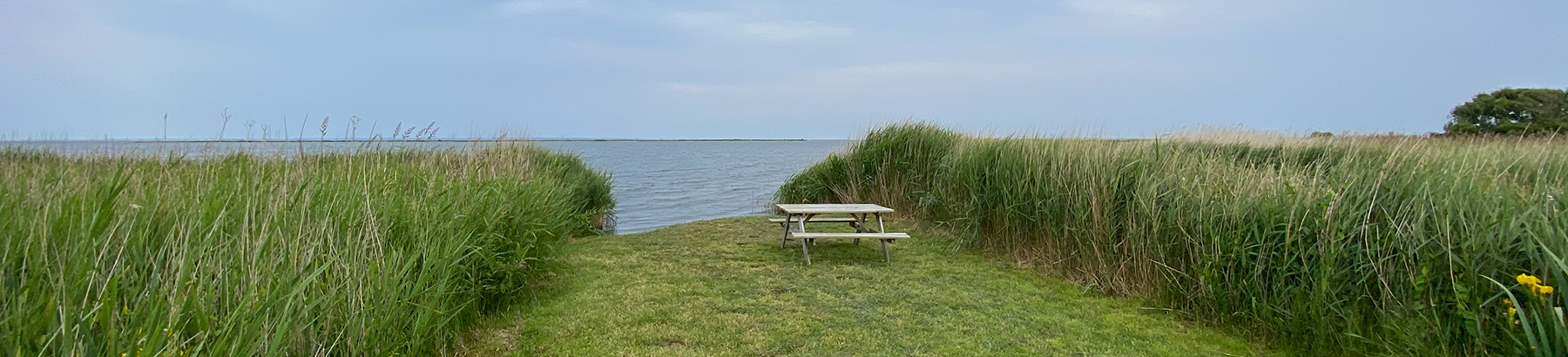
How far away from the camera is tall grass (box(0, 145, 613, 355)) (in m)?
1.91

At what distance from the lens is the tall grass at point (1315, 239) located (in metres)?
3.00

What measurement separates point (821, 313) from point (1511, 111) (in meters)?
30.0

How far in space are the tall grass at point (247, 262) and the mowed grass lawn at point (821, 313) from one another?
514mm

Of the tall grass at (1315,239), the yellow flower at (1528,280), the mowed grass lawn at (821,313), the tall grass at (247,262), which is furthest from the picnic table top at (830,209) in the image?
the yellow flower at (1528,280)

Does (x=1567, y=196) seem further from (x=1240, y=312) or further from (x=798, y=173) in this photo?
(x=798, y=173)

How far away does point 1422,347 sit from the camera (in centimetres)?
316

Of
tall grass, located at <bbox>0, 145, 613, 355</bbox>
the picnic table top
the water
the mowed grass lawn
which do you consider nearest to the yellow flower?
the mowed grass lawn

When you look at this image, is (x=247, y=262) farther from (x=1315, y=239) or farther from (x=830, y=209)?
(x=830, y=209)

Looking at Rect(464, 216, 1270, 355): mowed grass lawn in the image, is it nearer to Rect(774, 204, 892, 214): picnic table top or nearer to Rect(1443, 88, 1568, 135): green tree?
Rect(774, 204, 892, 214): picnic table top

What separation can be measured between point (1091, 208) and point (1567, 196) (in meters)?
2.46

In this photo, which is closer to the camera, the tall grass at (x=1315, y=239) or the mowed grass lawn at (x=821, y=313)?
the tall grass at (x=1315, y=239)

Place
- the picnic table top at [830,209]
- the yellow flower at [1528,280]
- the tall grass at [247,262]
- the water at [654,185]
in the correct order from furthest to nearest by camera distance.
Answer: the picnic table top at [830,209] < the water at [654,185] < the yellow flower at [1528,280] < the tall grass at [247,262]

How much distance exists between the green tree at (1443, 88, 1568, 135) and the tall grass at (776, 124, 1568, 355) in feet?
74.5

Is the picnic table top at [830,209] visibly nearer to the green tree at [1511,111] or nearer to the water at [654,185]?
the water at [654,185]
